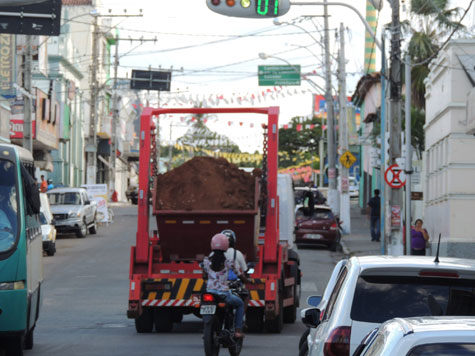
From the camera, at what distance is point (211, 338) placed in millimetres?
12664

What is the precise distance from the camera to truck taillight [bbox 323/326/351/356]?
24.2ft

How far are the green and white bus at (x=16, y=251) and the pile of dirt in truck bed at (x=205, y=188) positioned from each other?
9.50ft

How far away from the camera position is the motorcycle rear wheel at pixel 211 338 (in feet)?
41.2

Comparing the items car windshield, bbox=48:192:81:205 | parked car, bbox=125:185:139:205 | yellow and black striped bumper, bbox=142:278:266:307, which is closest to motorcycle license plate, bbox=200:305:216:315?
yellow and black striped bumper, bbox=142:278:266:307

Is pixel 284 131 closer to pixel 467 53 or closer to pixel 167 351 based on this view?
pixel 467 53

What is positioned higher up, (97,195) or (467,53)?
(467,53)

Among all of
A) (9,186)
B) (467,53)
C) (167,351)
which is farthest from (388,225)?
(9,186)

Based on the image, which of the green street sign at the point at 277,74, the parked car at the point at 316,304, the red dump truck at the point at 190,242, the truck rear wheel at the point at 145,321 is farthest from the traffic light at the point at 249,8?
the green street sign at the point at 277,74

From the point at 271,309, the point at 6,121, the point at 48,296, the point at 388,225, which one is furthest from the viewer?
the point at 6,121

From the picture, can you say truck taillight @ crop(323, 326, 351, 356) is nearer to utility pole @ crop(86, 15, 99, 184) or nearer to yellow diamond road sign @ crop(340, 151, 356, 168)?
yellow diamond road sign @ crop(340, 151, 356, 168)

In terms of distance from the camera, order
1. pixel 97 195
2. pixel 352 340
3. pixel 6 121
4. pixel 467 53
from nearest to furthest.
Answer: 1. pixel 352 340
2. pixel 467 53
3. pixel 6 121
4. pixel 97 195

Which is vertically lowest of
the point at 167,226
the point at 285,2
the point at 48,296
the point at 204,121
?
the point at 48,296

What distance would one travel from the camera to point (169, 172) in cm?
1611

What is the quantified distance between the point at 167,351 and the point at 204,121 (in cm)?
706
